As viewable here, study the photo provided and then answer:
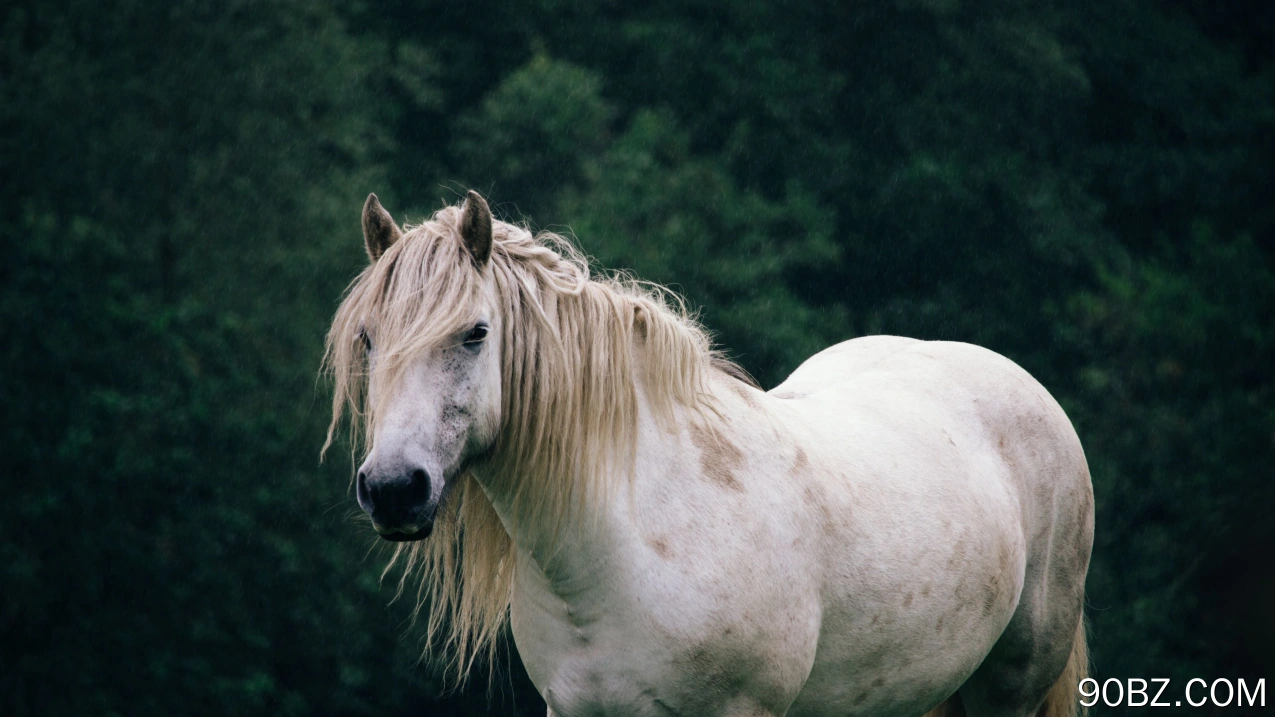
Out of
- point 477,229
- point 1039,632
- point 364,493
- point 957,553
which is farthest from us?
point 1039,632

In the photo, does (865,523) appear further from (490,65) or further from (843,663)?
(490,65)

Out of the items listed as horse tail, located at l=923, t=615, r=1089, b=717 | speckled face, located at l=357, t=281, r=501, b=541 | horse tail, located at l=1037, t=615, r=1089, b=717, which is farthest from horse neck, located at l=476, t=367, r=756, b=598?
horse tail, located at l=1037, t=615, r=1089, b=717

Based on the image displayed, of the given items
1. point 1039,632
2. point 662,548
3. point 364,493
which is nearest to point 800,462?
point 662,548

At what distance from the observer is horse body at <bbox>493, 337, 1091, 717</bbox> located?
218 cm

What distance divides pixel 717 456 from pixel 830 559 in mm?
363

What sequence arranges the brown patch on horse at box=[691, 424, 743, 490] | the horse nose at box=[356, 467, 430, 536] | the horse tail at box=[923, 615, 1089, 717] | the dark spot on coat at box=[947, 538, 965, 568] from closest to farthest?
the horse nose at box=[356, 467, 430, 536]
the brown patch on horse at box=[691, 424, 743, 490]
the dark spot on coat at box=[947, 538, 965, 568]
the horse tail at box=[923, 615, 1089, 717]

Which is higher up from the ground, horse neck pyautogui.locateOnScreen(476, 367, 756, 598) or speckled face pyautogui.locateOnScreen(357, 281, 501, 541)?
speckled face pyautogui.locateOnScreen(357, 281, 501, 541)

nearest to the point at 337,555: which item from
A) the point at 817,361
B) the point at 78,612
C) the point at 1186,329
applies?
the point at 78,612

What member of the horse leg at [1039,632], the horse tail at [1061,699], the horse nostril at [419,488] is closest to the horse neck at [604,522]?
the horse nostril at [419,488]

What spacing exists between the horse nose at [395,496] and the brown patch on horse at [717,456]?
26.6 inches

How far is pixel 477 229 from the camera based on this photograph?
2.11 m

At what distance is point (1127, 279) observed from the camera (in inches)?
337

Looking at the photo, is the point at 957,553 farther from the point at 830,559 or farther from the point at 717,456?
the point at 717,456

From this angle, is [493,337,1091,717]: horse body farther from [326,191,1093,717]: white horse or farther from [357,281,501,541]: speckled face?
[357,281,501,541]: speckled face
